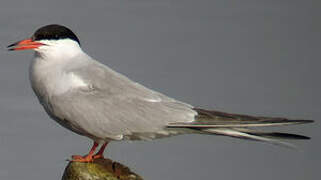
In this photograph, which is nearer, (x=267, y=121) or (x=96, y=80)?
(x=267, y=121)

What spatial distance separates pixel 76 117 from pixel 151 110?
42 cm

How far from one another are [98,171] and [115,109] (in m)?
0.36

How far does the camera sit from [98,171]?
3.76m

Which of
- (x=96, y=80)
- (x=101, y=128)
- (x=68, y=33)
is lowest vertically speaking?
(x=101, y=128)

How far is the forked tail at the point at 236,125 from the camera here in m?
3.43

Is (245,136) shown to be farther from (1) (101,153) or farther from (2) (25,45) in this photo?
(2) (25,45)

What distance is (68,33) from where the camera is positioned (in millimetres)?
3857

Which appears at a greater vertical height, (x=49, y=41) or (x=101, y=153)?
(x=49, y=41)

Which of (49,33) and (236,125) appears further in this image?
(49,33)

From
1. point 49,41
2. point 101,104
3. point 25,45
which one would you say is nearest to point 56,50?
point 49,41

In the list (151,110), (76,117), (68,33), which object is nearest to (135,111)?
(151,110)

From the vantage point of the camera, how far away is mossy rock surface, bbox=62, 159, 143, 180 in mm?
3727

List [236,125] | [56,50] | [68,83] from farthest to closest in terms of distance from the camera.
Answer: [56,50] → [68,83] → [236,125]

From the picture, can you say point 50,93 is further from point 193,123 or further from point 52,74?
point 193,123
